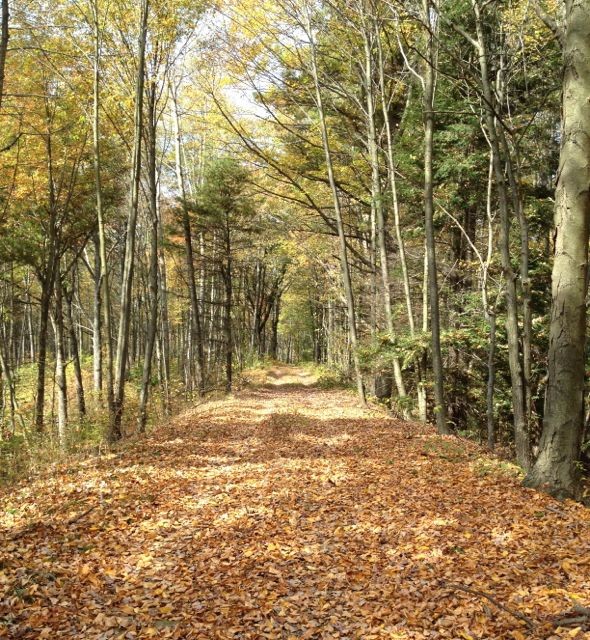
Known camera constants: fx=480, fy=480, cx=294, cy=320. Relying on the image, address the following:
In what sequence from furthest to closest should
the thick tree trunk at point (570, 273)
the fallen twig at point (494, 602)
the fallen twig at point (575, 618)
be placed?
the thick tree trunk at point (570, 273), the fallen twig at point (494, 602), the fallen twig at point (575, 618)

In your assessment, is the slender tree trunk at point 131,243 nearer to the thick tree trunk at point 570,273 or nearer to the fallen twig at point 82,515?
the fallen twig at point 82,515

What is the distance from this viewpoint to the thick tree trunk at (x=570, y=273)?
4969 millimetres

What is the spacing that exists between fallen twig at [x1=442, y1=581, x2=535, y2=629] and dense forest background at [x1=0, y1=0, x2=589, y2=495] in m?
4.18

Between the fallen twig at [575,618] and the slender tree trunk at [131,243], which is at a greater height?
the slender tree trunk at [131,243]

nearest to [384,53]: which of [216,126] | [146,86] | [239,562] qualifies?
[216,126]

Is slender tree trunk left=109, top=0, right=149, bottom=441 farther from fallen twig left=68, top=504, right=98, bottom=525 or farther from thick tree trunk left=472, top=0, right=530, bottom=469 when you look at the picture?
thick tree trunk left=472, top=0, right=530, bottom=469

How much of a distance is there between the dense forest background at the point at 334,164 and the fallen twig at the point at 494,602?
4.18 metres

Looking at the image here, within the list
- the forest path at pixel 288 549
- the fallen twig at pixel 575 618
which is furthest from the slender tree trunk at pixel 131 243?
the fallen twig at pixel 575 618

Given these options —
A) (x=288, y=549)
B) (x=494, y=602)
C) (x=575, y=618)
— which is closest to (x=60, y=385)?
(x=288, y=549)

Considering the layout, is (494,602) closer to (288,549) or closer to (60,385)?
(288,549)

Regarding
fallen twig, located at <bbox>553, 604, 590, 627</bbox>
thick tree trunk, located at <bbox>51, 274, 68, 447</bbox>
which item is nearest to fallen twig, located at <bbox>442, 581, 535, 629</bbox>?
fallen twig, located at <bbox>553, 604, 590, 627</bbox>

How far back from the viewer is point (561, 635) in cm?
300

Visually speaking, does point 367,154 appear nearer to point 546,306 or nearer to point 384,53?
point 384,53

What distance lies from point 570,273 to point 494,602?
3.41 metres
